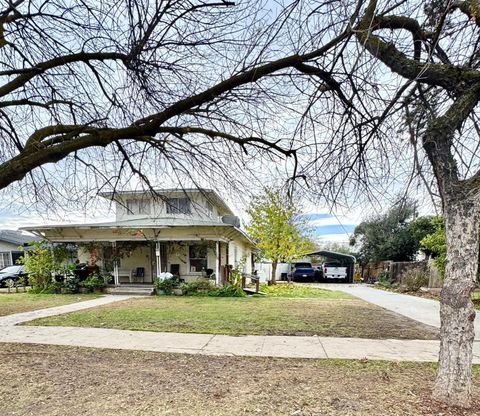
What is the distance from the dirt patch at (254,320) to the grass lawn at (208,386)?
209 cm

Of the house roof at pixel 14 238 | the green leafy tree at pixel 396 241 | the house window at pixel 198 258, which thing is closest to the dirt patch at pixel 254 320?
the house window at pixel 198 258

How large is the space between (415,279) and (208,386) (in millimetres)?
15914

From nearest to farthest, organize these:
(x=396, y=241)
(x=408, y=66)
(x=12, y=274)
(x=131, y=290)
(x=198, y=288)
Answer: (x=408, y=66) < (x=198, y=288) < (x=131, y=290) < (x=12, y=274) < (x=396, y=241)

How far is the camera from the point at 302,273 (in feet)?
88.7

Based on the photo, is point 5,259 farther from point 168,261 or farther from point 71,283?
point 168,261

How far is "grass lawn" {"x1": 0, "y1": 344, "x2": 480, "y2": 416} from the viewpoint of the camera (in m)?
3.36

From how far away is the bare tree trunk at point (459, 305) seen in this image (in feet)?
10.6

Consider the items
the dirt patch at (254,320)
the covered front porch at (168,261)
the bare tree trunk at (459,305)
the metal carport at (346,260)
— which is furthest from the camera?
the metal carport at (346,260)

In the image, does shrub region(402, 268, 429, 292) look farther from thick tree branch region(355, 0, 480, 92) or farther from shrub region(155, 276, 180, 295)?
thick tree branch region(355, 0, 480, 92)

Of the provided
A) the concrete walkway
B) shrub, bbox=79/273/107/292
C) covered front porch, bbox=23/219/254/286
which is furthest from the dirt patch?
shrub, bbox=79/273/107/292

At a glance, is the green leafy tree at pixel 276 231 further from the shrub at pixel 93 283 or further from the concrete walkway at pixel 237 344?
the concrete walkway at pixel 237 344

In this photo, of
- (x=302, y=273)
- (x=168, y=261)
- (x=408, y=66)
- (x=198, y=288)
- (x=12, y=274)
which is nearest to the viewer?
(x=408, y=66)

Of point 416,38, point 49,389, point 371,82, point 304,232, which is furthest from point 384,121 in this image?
point 304,232

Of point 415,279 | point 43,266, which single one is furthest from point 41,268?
point 415,279
